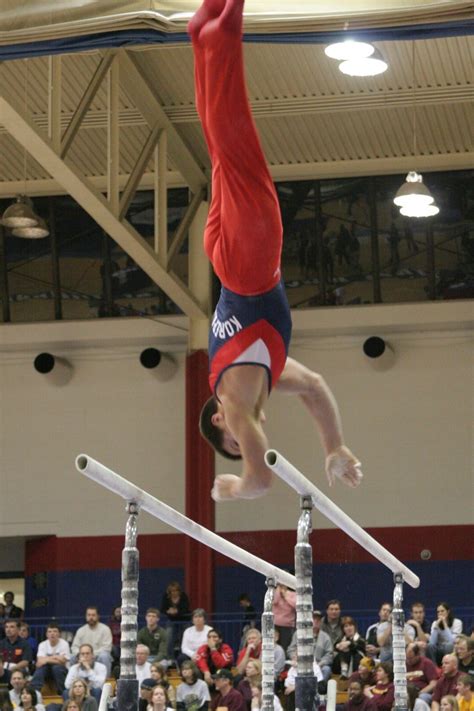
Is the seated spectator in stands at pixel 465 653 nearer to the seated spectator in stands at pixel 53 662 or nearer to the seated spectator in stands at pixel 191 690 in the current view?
the seated spectator in stands at pixel 191 690

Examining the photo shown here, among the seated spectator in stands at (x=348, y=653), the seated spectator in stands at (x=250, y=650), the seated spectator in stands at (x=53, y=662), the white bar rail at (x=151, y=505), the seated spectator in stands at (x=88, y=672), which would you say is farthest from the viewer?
the seated spectator in stands at (x=53, y=662)

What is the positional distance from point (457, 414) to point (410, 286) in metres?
1.97

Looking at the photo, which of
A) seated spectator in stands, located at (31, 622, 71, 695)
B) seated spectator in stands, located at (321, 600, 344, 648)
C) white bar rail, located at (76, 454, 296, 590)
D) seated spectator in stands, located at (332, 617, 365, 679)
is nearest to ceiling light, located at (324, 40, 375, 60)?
white bar rail, located at (76, 454, 296, 590)

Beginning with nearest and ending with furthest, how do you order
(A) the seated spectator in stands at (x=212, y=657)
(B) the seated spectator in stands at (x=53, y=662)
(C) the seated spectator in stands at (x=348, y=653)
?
1. (A) the seated spectator in stands at (x=212, y=657)
2. (C) the seated spectator in stands at (x=348, y=653)
3. (B) the seated spectator in stands at (x=53, y=662)

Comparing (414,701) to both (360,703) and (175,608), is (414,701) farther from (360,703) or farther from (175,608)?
(175,608)

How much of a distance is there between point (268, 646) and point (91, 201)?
8.35 m

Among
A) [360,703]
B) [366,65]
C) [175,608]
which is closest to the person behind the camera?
[366,65]

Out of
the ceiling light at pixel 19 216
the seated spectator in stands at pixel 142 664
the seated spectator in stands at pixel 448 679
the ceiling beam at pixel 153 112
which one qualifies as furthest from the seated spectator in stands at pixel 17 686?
the ceiling beam at pixel 153 112

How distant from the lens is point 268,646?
8.23 metres

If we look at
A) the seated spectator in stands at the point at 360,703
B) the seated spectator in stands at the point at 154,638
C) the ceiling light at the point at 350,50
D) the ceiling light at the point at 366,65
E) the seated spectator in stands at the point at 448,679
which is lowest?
the seated spectator in stands at the point at 360,703

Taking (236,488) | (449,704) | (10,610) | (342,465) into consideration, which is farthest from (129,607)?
(10,610)

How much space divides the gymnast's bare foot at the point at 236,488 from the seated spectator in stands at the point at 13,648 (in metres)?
11.2

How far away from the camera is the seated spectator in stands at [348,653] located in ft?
51.0

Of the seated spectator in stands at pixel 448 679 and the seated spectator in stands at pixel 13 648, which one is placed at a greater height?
the seated spectator in stands at pixel 13 648
